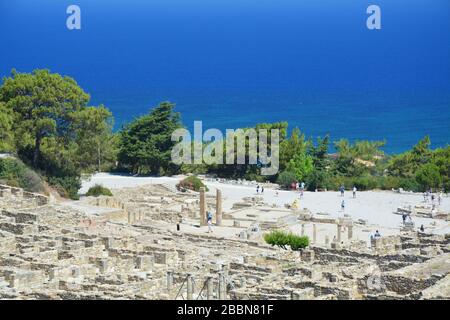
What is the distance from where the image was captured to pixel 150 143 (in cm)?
5947

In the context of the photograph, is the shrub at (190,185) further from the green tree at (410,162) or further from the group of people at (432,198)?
the green tree at (410,162)

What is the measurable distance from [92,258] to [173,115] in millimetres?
34311

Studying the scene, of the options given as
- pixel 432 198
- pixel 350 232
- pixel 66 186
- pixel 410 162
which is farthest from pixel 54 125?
pixel 410 162

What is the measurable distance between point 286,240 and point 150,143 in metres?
26.4

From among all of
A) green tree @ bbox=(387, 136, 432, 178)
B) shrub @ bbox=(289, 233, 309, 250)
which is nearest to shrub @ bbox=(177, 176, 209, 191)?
green tree @ bbox=(387, 136, 432, 178)

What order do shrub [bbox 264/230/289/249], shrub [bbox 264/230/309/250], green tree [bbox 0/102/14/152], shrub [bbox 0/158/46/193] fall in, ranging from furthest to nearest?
green tree [bbox 0/102/14/152] < shrub [bbox 0/158/46/193] < shrub [bbox 264/230/289/249] < shrub [bbox 264/230/309/250]

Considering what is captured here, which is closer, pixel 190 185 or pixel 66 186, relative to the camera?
pixel 66 186

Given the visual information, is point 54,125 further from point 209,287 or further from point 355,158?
point 355,158

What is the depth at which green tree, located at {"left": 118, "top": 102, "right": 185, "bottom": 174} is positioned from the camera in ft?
194

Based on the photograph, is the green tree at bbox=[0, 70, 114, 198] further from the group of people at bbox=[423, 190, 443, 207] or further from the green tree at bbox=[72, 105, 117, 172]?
the group of people at bbox=[423, 190, 443, 207]

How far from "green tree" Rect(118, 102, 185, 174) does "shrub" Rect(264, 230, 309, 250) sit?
2459 centimetres

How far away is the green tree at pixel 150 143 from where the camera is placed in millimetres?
59000

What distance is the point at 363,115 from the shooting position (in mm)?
162000

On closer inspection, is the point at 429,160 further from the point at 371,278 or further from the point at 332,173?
the point at 371,278
